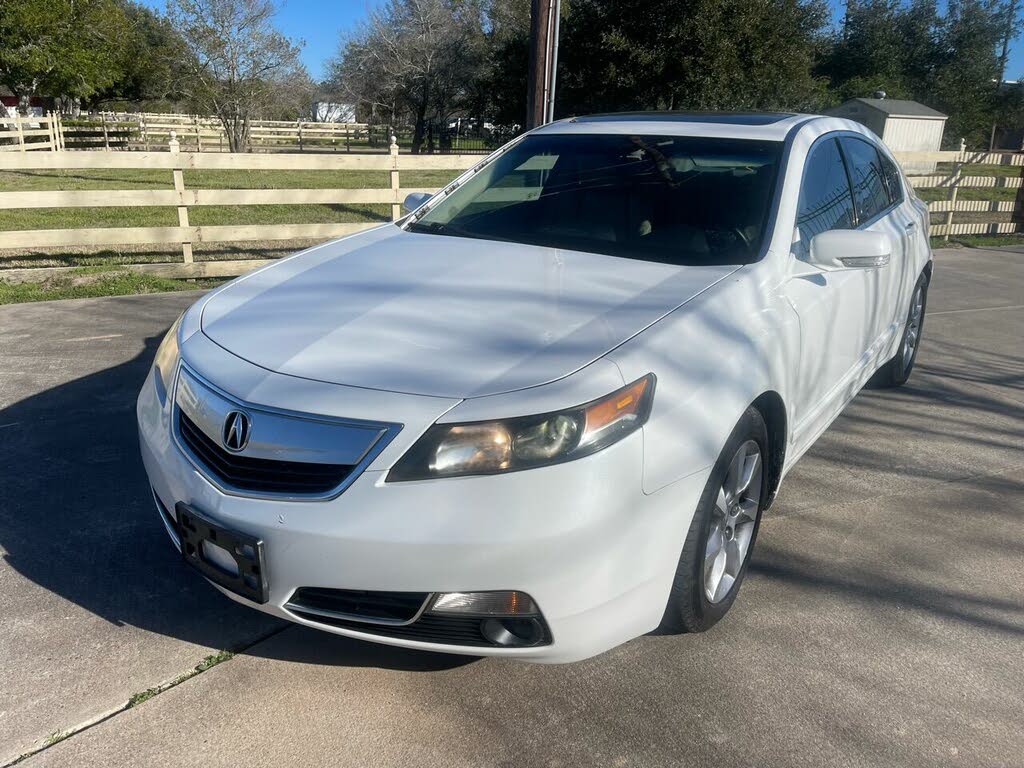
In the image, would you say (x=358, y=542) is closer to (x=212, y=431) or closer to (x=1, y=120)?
(x=212, y=431)

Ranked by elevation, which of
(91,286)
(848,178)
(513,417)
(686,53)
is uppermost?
(686,53)

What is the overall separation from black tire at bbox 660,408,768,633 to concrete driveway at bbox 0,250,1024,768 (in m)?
0.13

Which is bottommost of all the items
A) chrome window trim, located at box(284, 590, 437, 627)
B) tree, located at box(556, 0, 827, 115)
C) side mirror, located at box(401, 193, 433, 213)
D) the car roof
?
chrome window trim, located at box(284, 590, 437, 627)

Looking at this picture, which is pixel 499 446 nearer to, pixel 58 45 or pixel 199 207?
pixel 199 207

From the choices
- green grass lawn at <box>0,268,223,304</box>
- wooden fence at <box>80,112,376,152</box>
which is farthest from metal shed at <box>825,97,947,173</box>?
green grass lawn at <box>0,268,223,304</box>

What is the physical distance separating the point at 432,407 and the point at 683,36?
2428 cm

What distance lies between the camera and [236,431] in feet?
7.52

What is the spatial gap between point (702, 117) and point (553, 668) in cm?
272

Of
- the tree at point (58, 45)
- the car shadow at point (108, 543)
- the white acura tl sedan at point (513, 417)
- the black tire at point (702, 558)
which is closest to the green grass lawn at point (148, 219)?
Result: the car shadow at point (108, 543)

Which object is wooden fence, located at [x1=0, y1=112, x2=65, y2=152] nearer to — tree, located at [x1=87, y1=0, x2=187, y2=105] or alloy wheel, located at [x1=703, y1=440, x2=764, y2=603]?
tree, located at [x1=87, y1=0, x2=187, y2=105]

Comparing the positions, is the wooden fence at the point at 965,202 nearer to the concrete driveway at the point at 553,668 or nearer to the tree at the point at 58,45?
the concrete driveway at the point at 553,668

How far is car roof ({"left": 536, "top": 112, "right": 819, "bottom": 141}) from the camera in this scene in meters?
3.72

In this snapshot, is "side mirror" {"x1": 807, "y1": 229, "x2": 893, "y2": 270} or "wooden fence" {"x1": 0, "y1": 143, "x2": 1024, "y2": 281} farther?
"wooden fence" {"x1": 0, "y1": 143, "x2": 1024, "y2": 281}

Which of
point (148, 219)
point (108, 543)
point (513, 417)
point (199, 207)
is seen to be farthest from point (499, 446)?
point (199, 207)
